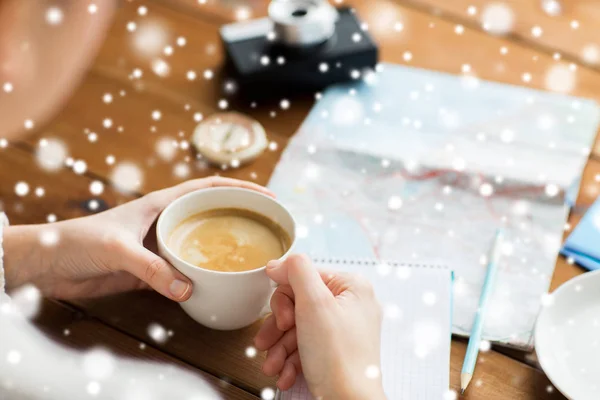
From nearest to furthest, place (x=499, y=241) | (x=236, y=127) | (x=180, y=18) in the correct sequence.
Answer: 1. (x=499, y=241)
2. (x=236, y=127)
3. (x=180, y=18)

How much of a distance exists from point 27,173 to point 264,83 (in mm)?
362

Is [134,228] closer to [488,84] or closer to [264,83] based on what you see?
[264,83]

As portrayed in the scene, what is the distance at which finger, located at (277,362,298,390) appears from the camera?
2.23 ft

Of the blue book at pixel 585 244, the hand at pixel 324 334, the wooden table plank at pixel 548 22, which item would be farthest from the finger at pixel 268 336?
the wooden table plank at pixel 548 22

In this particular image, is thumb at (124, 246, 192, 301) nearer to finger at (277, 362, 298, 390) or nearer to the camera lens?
finger at (277, 362, 298, 390)

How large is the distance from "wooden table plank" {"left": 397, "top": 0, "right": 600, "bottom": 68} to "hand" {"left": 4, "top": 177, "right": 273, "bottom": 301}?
626 millimetres

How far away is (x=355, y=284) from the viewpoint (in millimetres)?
711

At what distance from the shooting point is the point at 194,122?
3.31 feet

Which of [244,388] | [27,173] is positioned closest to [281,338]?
[244,388]

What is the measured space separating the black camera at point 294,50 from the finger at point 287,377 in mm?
495

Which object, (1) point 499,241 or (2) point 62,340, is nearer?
(2) point 62,340

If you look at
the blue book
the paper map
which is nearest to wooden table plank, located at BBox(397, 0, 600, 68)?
the paper map

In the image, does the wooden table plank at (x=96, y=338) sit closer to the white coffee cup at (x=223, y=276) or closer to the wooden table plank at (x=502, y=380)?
the white coffee cup at (x=223, y=276)

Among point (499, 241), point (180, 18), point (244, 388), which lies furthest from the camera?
point (180, 18)
